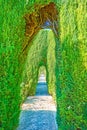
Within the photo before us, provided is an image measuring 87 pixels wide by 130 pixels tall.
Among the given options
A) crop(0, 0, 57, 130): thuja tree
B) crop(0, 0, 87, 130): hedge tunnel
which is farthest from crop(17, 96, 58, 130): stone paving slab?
crop(0, 0, 57, 130): thuja tree

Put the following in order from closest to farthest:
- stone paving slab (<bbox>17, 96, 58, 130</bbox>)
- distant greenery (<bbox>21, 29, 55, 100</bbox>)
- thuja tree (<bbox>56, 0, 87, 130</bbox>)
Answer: thuja tree (<bbox>56, 0, 87, 130</bbox>), stone paving slab (<bbox>17, 96, 58, 130</bbox>), distant greenery (<bbox>21, 29, 55, 100</bbox>)

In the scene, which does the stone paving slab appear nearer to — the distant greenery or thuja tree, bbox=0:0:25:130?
thuja tree, bbox=0:0:25:130

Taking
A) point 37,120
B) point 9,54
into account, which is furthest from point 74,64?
point 37,120

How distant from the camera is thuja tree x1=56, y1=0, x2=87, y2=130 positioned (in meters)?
6.07

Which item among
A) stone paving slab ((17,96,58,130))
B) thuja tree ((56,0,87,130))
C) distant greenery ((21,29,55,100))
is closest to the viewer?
thuja tree ((56,0,87,130))

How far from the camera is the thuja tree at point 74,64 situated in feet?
19.9

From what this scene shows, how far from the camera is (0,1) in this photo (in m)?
6.19

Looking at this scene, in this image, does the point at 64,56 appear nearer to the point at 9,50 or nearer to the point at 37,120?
the point at 9,50

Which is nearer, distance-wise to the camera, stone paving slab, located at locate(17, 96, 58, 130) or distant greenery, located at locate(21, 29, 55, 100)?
stone paving slab, located at locate(17, 96, 58, 130)

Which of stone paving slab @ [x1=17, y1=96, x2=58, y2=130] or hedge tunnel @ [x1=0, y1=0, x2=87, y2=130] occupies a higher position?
hedge tunnel @ [x1=0, y1=0, x2=87, y2=130]

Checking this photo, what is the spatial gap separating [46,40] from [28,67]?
3880mm

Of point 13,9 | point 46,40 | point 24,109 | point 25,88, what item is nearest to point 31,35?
point 13,9

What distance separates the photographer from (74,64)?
6.32 meters

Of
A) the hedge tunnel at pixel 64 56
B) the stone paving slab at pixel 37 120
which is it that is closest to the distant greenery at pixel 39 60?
the stone paving slab at pixel 37 120
